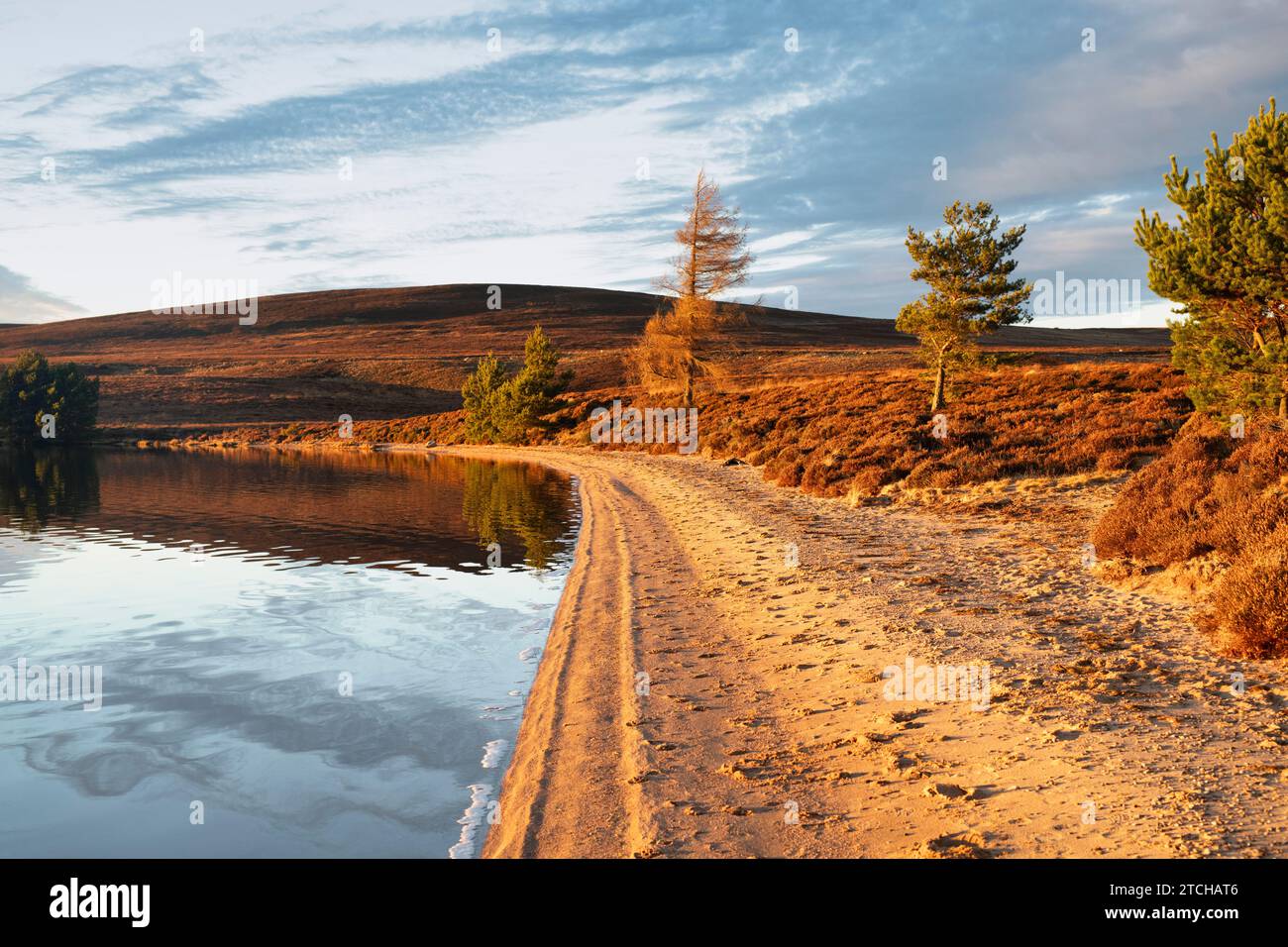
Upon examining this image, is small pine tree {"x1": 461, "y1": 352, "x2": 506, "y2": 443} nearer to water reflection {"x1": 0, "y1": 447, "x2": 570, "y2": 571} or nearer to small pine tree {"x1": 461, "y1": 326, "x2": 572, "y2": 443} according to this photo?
small pine tree {"x1": 461, "y1": 326, "x2": 572, "y2": 443}

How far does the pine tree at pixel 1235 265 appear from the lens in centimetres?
1792

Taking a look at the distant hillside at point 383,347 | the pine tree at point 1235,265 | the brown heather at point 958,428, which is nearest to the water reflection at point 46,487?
the brown heather at point 958,428

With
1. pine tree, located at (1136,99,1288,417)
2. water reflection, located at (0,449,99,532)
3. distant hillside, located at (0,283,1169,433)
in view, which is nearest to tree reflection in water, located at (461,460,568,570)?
water reflection, located at (0,449,99,532)

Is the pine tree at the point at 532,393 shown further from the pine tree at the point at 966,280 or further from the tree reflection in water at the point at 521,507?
the pine tree at the point at 966,280

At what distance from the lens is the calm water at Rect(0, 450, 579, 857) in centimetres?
711

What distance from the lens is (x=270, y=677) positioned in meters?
11.0

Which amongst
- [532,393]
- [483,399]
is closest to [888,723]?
[532,393]

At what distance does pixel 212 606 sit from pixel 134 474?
119ft

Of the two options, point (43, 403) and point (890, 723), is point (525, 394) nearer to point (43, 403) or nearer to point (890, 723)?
point (43, 403)

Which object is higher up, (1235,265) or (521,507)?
(1235,265)

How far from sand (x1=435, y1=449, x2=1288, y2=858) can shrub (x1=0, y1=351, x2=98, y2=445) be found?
8422cm

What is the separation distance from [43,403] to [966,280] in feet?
268

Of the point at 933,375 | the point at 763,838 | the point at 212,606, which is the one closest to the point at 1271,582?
the point at 763,838

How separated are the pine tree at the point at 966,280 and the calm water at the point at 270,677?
18356 mm
